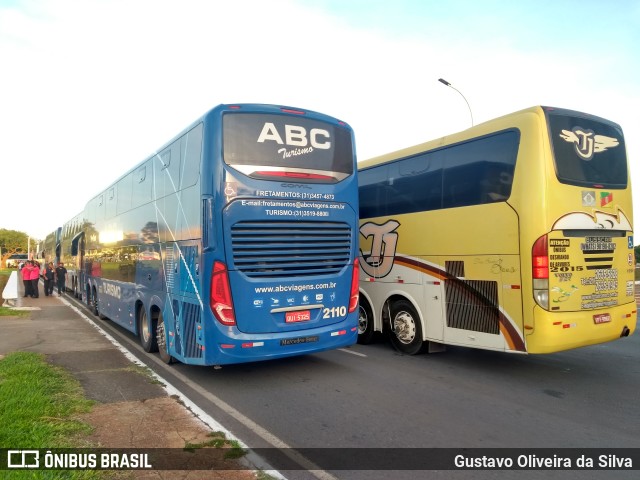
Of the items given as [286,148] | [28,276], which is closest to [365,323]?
[286,148]

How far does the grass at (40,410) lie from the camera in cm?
424

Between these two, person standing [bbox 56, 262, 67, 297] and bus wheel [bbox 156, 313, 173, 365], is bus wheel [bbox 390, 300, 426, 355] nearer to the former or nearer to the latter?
bus wheel [bbox 156, 313, 173, 365]

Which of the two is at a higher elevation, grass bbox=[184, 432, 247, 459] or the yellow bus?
the yellow bus

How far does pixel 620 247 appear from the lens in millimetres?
6977

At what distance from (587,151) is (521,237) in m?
1.74

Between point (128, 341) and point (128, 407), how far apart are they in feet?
16.9

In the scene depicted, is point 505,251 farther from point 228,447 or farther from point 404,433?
point 228,447

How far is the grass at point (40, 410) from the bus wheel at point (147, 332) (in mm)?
Result: 1597

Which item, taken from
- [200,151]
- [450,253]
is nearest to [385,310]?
[450,253]

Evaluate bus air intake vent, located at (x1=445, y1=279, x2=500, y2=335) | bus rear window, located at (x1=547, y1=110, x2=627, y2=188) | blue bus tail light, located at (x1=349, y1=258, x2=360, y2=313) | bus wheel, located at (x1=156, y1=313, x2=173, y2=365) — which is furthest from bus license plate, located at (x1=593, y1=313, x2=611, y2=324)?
bus wheel, located at (x1=156, y1=313, x2=173, y2=365)

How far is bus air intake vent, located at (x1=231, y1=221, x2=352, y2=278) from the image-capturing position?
20.5 feet

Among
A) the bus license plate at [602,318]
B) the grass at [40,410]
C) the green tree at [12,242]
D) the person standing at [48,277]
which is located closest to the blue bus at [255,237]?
the grass at [40,410]

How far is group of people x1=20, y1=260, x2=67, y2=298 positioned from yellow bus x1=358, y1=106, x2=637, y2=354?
2016 cm

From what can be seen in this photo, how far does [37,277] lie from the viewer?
880 inches
